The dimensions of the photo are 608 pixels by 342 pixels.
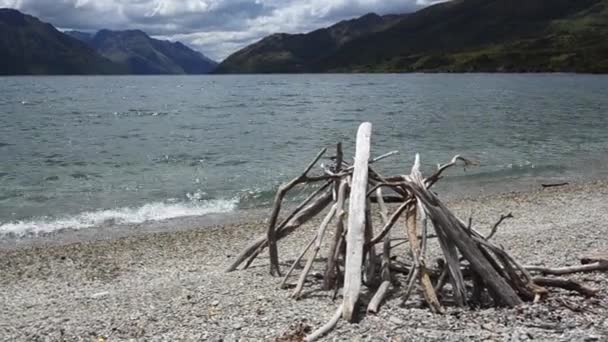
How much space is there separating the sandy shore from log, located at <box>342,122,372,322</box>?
14.6 inches

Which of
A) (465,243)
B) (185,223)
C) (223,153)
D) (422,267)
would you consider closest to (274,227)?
(422,267)

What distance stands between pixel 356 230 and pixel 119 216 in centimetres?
1351

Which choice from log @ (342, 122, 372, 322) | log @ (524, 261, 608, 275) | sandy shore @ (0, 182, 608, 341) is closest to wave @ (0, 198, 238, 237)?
sandy shore @ (0, 182, 608, 341)

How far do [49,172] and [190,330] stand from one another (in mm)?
24227

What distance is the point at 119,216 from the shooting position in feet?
66.1

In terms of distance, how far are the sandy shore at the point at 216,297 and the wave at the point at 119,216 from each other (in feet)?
7.79

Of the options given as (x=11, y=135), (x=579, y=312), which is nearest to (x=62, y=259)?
(x=579, y=312)

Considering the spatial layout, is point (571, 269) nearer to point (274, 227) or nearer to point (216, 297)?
point (274, 227)

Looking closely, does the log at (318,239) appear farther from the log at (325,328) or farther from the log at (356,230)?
the log at (325,328)

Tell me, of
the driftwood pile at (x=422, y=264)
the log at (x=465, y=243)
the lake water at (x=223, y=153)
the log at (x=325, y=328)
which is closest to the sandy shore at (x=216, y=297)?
the log at (x=325, y=328)

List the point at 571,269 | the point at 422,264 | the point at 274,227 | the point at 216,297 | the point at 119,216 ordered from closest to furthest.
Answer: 1. the point at 422,264
2. the point at 571,269
3. the point at 216,297
4. the point at 274,227
5. the point at 119,216

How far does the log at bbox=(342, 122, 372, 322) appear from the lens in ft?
26.1

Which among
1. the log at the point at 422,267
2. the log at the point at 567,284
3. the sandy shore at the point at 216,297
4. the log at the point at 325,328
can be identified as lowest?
the sandy shore at the point at 216,297

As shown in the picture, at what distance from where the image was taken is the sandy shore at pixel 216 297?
25.2ft
